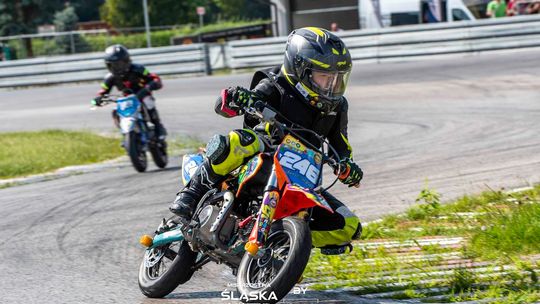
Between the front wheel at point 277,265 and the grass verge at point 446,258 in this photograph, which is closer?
the front wheel at point 277,265

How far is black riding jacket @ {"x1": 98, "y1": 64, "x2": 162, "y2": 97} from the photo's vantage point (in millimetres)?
13867

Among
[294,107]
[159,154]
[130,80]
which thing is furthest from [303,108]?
[130,80]

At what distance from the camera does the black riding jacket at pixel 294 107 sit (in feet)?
20.6

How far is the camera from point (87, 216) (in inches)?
393

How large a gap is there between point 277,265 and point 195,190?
109 centimetres

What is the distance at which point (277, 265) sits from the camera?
5.52 meters

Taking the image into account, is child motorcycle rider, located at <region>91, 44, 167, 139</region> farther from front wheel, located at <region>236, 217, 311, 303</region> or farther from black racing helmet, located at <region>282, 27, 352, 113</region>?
front wheel, located at <region>236, 217, 311, 303</region>

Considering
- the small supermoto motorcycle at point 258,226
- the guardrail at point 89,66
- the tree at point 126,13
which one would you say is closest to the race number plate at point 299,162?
the small supermoto motorcycle at point 258,226

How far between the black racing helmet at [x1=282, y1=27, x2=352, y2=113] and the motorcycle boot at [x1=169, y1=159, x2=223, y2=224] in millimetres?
804

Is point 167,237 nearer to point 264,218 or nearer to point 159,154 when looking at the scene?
point 264,218

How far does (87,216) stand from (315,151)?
15.1ft

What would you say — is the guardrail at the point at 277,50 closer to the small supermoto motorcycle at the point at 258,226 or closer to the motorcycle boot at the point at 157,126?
the motorcycle boot at the point at 157,126

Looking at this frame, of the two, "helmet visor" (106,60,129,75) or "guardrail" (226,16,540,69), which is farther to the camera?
"guardrail" (226,16,540,69)

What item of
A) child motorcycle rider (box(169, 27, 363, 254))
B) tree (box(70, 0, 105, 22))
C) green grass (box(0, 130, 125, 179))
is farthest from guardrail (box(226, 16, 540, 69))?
tree (box(70, 0, 105, 22))
